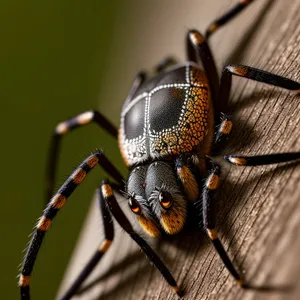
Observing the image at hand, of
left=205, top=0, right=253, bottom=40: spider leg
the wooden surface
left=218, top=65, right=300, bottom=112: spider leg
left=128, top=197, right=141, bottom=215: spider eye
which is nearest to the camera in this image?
the wooden surface

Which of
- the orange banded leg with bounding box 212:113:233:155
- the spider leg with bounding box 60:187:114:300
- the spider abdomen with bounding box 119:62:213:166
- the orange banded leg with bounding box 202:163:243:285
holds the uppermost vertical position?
the spider abdomen with bounding box 119:62:213:166

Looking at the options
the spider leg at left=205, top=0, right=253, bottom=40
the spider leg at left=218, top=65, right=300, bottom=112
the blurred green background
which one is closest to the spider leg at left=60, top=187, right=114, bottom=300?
the spider leg at left=218, top=65, right=300, bottom=112

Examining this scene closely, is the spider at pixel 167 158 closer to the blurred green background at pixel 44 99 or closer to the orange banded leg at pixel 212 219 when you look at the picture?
the orange banded leg at pixel 212 219

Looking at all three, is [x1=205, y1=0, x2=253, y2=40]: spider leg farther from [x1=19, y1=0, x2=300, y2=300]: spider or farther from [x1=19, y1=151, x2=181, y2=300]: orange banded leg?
[x1=19, y1=151, x2=181, y2=300]: orange banded leg

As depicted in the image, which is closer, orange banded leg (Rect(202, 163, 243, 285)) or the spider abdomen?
orange banded leg (Rect(202, 163, 243, 285))

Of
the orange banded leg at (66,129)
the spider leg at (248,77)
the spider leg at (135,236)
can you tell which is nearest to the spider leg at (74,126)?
the orange banded leg at (66,129)
